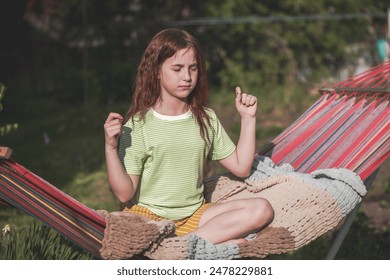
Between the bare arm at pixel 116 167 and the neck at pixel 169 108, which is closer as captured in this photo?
the bare arm at pixel 116 167

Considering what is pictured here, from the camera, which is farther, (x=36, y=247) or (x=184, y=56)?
(x=36, y=247)

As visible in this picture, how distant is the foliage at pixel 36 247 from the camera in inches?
134

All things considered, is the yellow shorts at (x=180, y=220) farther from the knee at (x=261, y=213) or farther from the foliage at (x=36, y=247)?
the foliage at (x=36, y=247)

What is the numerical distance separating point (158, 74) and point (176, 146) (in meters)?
0.29

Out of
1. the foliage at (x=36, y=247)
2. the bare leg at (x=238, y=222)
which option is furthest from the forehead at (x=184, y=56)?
the foliage at (x=36, y=247)

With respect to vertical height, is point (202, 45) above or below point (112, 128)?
above

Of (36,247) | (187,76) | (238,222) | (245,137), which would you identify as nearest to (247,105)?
(245,137)

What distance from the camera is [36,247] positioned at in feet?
11.4

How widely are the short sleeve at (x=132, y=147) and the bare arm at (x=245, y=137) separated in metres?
0.37

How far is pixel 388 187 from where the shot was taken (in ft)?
17.8

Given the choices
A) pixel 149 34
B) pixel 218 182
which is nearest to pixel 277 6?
pixel 149 34

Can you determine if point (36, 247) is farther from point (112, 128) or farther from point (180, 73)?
point (180, 73)

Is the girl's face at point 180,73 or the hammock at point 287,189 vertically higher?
the girl's face at point 180,73

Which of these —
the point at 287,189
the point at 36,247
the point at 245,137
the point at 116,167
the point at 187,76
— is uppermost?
the point at 187,76
